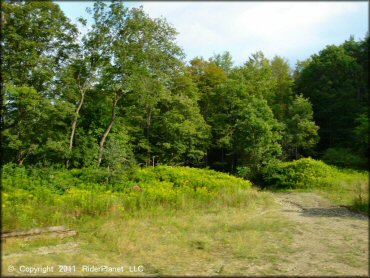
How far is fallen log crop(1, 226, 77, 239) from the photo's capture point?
816cm

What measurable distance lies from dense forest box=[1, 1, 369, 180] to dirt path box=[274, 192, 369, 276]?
6.93 feet

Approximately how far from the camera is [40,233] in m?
8.66

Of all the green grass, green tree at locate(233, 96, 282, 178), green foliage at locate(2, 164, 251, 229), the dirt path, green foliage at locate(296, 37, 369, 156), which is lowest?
the green grass

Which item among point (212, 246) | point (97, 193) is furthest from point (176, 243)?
point (97, 193)

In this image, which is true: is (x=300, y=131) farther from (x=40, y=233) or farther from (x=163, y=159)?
(x=40, y=233)

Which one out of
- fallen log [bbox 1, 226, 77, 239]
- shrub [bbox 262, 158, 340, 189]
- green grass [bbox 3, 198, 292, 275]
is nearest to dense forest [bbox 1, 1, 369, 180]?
shrub [bbox 262, 158, 340, 189]

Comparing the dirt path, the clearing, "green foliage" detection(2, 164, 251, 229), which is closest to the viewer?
the dirt path

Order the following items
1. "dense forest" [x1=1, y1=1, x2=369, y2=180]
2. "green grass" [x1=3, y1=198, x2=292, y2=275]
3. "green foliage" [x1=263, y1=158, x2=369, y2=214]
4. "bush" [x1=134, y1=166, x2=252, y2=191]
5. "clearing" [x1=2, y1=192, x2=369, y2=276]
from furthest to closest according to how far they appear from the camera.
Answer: "green foliage" [x1=263, y1=158, x2=369, y2=214], "dense forest" [x1=1, y1=1, x2=369, y2=180], "bush" [x1=134, y1=166, x2=252, y2=191], "green grass" [x1=3, y1=198, x2=292, y2=275], "clearing" [x1=2, y1=192, x2=369, y2=276]

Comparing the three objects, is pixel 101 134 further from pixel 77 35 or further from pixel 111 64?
pixel 77 35

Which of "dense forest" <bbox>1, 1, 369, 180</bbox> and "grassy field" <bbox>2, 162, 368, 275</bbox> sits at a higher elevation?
"dense forest" <bbox>1, 1, 369, 180</bbox>

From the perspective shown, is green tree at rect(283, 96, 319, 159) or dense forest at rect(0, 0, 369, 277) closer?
dense forest at rect(0, 0, 369, 277)

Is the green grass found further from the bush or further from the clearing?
the bush

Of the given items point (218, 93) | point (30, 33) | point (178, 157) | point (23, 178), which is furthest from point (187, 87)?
point (23, 178)

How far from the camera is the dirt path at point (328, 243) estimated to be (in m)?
6.66
